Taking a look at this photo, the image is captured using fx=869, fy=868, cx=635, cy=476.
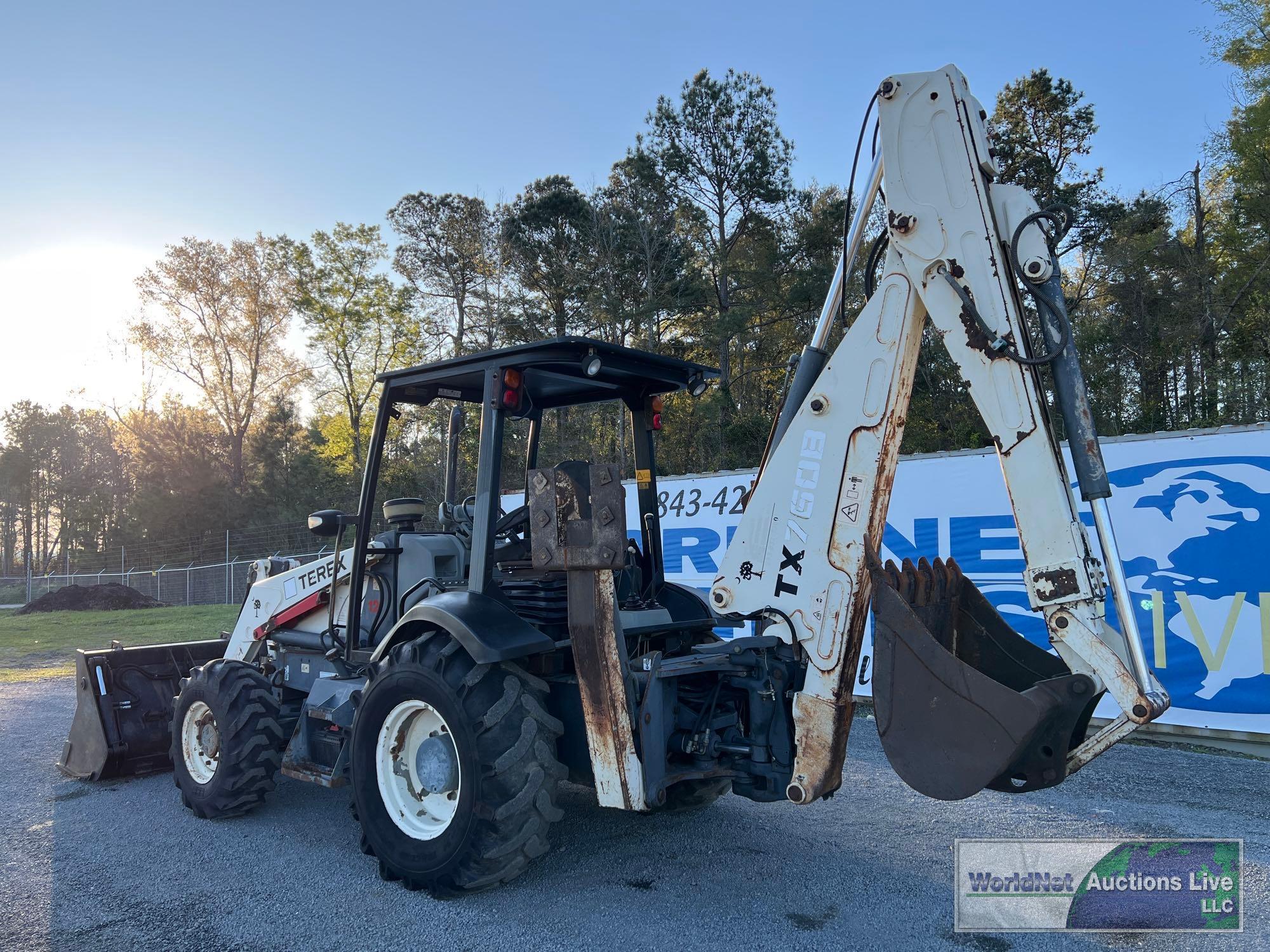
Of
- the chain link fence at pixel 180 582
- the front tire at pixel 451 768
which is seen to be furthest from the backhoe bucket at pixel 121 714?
the chain link fence at pixel 180 582

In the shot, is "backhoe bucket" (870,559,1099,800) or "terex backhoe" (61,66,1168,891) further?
"terex backhoe" (61,66,1168,891)

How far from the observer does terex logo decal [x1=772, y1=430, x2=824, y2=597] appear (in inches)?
143

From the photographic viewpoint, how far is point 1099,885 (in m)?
3.90

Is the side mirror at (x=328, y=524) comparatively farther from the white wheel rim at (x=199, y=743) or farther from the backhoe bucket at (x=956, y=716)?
the backhoe bucket at (x=956, y=716)

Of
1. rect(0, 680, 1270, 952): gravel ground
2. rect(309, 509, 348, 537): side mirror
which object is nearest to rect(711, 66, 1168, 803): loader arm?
rect(0, 680, 1270, 952): gravel ground

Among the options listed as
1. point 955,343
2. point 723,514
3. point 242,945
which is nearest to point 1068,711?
point 955,343

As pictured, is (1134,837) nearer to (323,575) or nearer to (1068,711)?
(1068,711)

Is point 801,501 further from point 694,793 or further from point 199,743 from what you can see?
point 199,743

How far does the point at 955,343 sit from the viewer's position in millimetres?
3354

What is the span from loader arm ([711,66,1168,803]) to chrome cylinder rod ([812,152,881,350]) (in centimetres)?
2

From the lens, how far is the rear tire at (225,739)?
16.1ft

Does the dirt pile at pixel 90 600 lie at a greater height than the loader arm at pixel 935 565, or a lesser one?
lesser

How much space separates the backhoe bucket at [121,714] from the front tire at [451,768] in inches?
102

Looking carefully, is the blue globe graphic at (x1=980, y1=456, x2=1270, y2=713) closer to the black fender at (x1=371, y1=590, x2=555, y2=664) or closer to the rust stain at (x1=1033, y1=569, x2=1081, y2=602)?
the rust stain at (x1=1033, y1=569, x2=1081, y2=602)
